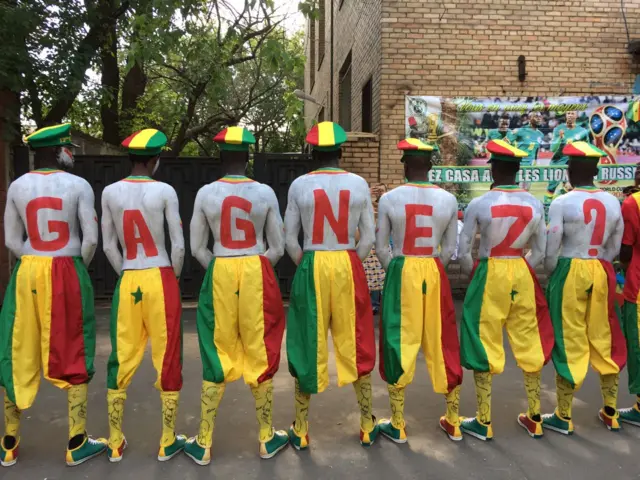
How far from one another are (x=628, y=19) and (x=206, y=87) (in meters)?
7.22

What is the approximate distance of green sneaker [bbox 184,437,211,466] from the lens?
11.3 feet

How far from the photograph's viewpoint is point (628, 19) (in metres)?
7.91

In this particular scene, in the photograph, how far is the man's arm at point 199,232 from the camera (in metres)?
3.47

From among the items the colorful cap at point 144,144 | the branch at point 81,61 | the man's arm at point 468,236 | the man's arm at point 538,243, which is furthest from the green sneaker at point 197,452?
the branch at point 81,61

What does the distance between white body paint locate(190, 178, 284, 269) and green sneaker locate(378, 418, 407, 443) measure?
5.15 feet

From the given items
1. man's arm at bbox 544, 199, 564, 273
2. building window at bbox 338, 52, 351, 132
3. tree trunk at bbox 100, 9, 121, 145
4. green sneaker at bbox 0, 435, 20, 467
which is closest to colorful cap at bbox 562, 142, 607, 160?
man's arm at bbox 544, 199, 564, 273

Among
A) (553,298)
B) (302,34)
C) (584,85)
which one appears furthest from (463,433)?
(302,34)

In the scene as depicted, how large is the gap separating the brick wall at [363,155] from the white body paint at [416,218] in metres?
4.22

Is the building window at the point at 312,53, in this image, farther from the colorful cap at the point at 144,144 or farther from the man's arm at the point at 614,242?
the man's arm at the point at 614,242

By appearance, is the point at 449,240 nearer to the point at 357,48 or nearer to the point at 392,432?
the point at 392,432

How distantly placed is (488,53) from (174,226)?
20.3 feet

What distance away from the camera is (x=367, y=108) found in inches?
373

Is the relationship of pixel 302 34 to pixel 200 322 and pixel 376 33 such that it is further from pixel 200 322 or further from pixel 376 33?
pixel 200 322

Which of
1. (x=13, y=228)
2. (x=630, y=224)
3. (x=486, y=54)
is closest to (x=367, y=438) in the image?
(x=630, y=224)
